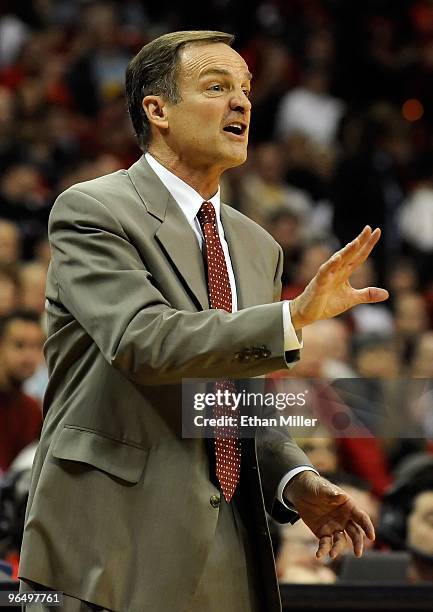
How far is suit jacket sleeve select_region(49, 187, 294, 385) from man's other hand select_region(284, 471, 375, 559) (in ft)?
1.44

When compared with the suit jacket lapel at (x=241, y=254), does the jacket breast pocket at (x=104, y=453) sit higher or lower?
lower

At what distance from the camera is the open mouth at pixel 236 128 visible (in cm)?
255

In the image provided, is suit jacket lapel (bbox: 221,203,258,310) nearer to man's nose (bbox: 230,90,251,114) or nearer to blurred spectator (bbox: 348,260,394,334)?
man's nose (bbox: 230,90,251,114)

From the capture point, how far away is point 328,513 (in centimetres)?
257

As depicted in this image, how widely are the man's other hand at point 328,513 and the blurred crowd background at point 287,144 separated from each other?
8.97ft

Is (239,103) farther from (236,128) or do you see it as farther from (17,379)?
(17,379)

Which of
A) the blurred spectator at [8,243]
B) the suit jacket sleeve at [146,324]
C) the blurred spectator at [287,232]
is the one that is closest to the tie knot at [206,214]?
the suit jacket sleeve at [146,324]

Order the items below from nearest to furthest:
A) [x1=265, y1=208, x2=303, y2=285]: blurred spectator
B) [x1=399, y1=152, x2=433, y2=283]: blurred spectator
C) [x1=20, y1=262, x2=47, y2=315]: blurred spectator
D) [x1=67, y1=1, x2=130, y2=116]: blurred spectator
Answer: [x1=20, y1=262, x2=47, y2=315]: blurred spectator, [x1=265, y1=208, x2=303, y2=285]: blurred spectator, [x1=399, y1=152, x2=433, y2=283]: blurred spectator, [x1=67, y1=1, x2=130, y2=116]: blurred spectator

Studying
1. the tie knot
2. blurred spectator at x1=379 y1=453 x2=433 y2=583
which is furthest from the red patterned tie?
blurred spectator at x1=379 y1=453 x2=433 y2=583

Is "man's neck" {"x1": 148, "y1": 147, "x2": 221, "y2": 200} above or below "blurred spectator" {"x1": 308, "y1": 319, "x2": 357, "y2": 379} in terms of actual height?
below

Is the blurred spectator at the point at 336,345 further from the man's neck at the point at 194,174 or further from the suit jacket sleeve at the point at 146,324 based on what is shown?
the suit jacket sleeve at the point at 146,324

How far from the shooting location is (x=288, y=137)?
896cm

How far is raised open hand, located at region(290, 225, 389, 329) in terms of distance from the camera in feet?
6.98

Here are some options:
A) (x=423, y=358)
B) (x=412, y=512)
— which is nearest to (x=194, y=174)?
(x=412, y=512)
